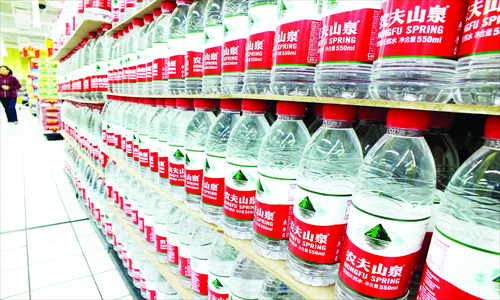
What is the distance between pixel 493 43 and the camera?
1.63 ft

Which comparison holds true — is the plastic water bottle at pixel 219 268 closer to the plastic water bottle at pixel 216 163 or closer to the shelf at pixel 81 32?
the plastic water bottle at pixel 216 163

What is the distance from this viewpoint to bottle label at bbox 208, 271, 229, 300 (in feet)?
4.17

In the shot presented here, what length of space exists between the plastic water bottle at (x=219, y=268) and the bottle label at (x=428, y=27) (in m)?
1.13

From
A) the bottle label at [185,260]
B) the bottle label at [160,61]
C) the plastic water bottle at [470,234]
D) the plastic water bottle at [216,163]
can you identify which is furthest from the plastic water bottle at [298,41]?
the bottle label at [185,260]

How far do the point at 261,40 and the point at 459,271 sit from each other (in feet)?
2.71

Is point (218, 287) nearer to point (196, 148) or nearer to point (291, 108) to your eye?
point (196, 148)

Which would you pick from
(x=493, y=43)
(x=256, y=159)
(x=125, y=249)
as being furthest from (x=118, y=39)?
(x=493, y=43)

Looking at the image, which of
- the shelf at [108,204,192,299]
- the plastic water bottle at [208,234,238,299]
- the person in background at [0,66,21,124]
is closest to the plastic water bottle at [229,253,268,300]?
the plastic water bottle at [208,234,238,299]

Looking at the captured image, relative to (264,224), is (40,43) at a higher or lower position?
higher

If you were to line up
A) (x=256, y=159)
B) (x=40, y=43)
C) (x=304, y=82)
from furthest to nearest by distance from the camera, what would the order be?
(x=40, y=43)
(x=256, y=159)
(x=304, y=82)

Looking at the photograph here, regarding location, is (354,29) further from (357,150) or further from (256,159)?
(256,159)

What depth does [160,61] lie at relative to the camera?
65.1 inches

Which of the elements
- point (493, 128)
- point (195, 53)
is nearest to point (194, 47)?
point (195, 53)

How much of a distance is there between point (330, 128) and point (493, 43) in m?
0.42
